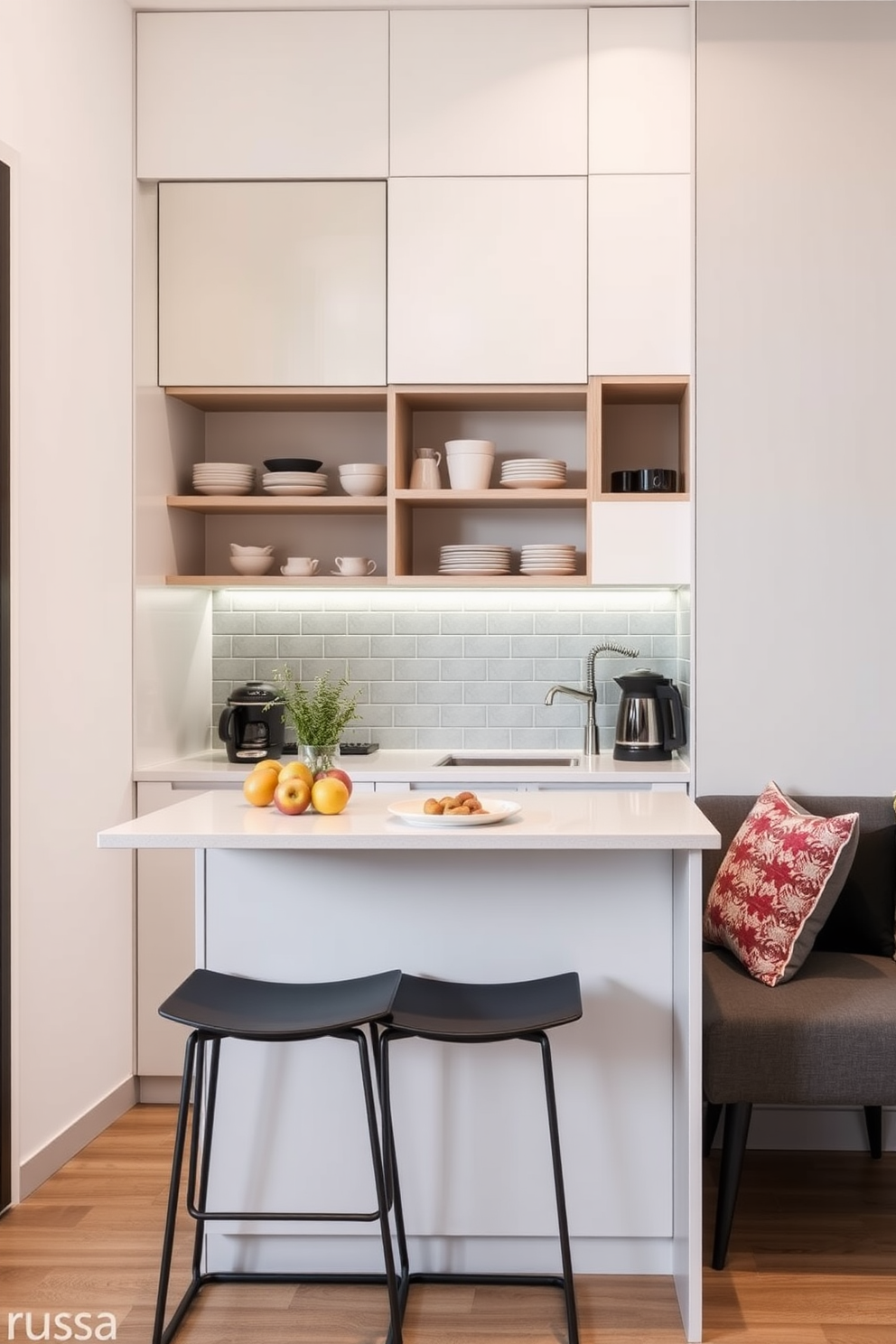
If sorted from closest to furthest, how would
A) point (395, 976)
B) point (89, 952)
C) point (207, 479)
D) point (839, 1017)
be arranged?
point (395, 976) → point (839, 1017) → point (89, 952) → point (207, 479)

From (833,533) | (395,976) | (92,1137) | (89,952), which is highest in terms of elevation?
(833,533)

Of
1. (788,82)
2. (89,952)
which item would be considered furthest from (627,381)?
(89,952)

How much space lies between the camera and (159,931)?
136 inches

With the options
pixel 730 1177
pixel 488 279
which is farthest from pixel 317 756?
pixel 488 279

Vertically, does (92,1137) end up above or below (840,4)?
below

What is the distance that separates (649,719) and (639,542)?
1.75 ft

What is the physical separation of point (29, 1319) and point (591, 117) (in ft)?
11.0

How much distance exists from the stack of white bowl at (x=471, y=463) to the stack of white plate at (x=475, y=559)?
0.19m

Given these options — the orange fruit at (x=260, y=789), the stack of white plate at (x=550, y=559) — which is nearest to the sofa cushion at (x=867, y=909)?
the stack of white plate at (x=550, y=559)

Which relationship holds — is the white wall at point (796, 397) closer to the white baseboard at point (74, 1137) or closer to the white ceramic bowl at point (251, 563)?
the white ceramic bowl at point (251, 563)

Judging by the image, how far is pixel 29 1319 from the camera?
2.27 meters

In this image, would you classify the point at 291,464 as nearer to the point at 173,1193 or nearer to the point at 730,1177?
the point at 173,1193

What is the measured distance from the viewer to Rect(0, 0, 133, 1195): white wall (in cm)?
280

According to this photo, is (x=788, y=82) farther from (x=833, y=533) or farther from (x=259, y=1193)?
(x=259, y=1193)
